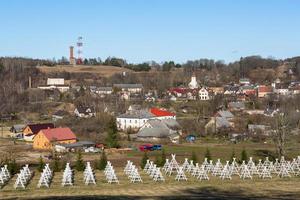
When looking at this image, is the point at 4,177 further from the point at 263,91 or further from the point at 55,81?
the point at 55,81

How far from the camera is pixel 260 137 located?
166 feet

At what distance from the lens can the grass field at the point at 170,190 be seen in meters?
19.4

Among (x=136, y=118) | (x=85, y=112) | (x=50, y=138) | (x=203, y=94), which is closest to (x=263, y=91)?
(x=203, y=94)

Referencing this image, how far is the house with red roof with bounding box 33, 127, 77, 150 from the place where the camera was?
4747 centimetres

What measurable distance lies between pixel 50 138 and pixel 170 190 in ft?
92.0

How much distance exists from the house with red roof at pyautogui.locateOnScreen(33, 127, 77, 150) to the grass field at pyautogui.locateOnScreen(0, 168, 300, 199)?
21696 millimetres

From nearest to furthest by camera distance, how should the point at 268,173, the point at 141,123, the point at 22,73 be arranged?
the point at 268,173
the point at 141,123
the point at 22,73

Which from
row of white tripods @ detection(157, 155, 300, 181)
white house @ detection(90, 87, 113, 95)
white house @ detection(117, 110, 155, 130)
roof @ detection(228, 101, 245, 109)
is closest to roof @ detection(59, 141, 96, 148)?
white house @ detection(117, 110, 155, 130)

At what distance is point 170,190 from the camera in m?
21.4

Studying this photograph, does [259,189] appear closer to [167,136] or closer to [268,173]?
[268,173]

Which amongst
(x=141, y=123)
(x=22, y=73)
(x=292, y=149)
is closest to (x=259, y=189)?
(x=292, y=149)

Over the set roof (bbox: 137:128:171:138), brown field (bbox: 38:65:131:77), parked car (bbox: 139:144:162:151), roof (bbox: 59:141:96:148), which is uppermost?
brown field (bbox: 38:65:131:77)

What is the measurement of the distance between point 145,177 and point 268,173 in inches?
243

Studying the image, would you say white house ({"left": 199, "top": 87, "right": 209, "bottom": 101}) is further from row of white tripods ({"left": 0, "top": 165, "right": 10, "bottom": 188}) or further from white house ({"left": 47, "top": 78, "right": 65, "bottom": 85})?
row of white tripods ({"left": 0, "top": 165, "right": 10, "bottom": 188})
